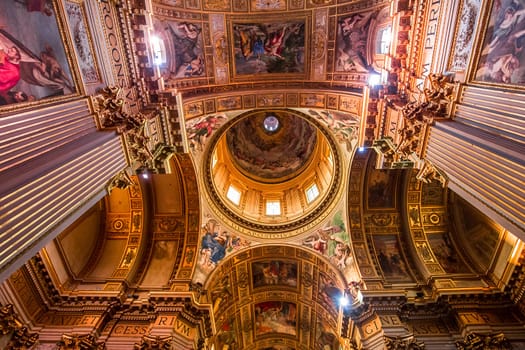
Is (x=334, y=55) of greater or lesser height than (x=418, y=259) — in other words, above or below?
above

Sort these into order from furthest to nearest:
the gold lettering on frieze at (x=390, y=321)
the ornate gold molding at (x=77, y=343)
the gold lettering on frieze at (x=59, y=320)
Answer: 1. the gold lettering on frieze at (x=390, y=321)
2. the gold lettering on frieze at (x=59, y=320)
3. the ornate gold molding at (x=77, y=343)

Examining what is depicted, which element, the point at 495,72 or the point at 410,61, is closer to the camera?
the point at 495,72

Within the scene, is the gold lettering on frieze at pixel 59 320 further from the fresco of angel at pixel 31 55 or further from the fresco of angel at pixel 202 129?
the fresco of angel at pixel 31 55

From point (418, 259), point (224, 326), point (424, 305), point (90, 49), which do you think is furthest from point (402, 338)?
point (90, 49)

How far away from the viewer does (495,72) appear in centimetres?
607

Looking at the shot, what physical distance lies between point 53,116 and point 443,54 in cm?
972

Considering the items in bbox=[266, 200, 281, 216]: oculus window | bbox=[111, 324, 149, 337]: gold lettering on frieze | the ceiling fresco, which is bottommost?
bbox=[111, 324, 149, 337]: gold lettering on frieze

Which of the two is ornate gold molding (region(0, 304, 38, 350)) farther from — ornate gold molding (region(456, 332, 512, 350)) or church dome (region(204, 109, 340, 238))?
ornate gold molding (region(456, 332, 512, 350))

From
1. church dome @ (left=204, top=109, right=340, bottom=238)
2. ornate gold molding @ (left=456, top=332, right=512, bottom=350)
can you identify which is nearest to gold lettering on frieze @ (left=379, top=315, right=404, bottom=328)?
ornate gold molding @ (left=456, top=332, right=512, bottom=350)

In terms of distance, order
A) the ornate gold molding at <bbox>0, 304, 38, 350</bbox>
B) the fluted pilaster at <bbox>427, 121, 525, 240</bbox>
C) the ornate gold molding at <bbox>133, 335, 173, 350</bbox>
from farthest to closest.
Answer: the ornate gold molding at <bbox>133, 335, 173, 350</bbox> → the ornate gold molding at <bbox>0, 304, 38, 350</bbox> → the fluted pilaster at <bbox>427, 121, 525, 240</bbox>

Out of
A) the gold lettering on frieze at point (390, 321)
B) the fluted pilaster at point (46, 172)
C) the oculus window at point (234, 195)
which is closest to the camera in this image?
the fluted pilaster at point (46, 172)

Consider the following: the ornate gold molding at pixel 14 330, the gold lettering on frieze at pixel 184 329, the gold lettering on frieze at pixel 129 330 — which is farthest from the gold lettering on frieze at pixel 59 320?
the gold lettering on frieze at pixel 184 329

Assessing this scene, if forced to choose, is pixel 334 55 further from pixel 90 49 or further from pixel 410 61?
pixel 90 49

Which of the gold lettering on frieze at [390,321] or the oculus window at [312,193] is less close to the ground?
the oculus window at [312,193]
